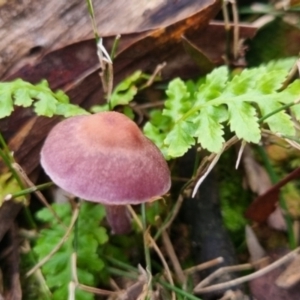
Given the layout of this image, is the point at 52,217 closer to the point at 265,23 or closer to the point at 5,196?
the point at 5,196

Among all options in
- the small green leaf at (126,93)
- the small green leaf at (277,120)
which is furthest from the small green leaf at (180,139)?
the small green leaf at (126,93)

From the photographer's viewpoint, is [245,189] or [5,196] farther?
[245,189]

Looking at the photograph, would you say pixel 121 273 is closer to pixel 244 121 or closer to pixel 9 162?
pixel 9 162

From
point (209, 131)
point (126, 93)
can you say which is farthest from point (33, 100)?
point (209, 131)

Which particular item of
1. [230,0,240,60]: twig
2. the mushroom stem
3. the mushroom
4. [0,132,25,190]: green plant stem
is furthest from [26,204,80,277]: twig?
[230,0,240,60]: twig

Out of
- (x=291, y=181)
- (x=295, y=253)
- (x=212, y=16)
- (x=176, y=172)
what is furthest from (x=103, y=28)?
(x=295, y=253)

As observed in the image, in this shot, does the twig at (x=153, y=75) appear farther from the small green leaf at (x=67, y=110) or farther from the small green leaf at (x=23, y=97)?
the small green leaf at (x=23, y=97)
